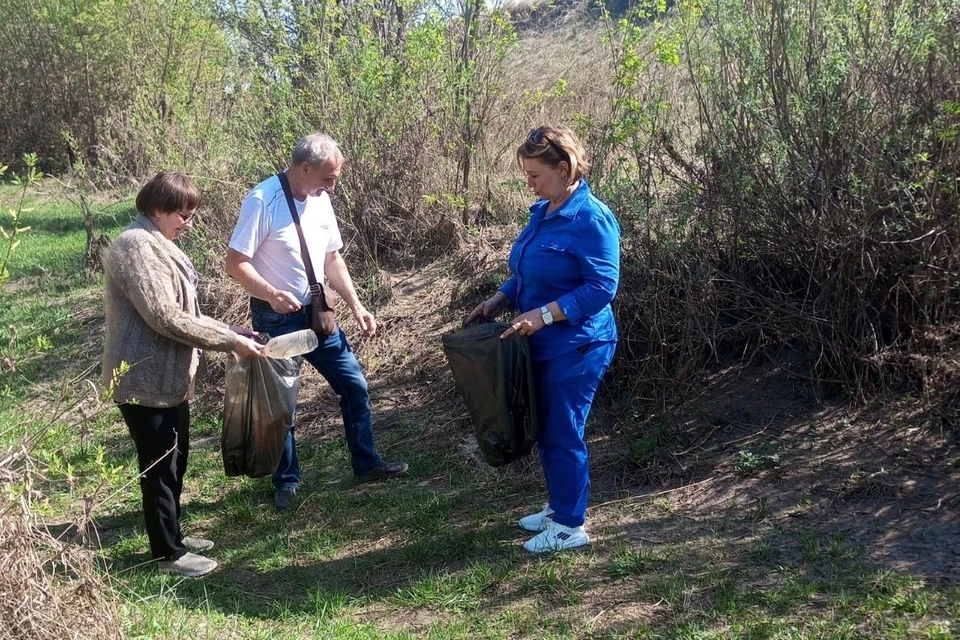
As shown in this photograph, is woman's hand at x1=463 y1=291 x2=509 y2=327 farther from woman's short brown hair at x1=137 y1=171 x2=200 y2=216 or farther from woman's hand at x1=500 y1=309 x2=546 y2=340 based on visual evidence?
woman's short brown hair at x1=137 y1=171 x2=200 y2=216

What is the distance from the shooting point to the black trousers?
3988 mm

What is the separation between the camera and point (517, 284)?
4.11 m

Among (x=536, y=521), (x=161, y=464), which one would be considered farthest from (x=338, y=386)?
(x=536, y=521)

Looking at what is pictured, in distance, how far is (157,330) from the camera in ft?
12.6

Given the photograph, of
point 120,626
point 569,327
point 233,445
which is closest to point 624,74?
point 569,327

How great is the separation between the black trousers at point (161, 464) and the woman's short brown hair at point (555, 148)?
6.44 feet

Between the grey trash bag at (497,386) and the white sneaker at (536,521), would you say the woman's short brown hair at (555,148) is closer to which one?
the grey trash bag at (497,386)

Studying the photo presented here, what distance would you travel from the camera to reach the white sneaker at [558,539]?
4.11m

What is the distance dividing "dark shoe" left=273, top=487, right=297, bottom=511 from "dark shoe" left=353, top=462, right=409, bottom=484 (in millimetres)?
410

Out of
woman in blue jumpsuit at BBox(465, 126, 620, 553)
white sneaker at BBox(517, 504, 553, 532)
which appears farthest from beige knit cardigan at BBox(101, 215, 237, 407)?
white sneaker at BBox(517, 504, 553, 532)

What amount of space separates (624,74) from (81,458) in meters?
4.45

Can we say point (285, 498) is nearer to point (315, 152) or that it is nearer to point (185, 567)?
point (185, 567)

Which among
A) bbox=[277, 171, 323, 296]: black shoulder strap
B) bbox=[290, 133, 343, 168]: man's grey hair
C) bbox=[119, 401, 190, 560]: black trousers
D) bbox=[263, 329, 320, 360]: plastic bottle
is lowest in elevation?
bbox=[119, 401, 190, 560]: black trousers

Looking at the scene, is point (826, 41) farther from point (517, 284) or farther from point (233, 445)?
point (233, 445)
